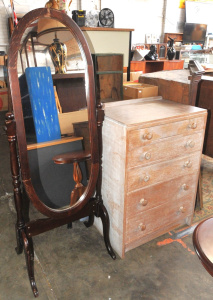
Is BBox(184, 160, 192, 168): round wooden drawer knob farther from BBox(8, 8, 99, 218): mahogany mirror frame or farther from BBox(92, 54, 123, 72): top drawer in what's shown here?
BBox(92, 54, 123, 72): top drawer

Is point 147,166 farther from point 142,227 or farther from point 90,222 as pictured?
point 90,222

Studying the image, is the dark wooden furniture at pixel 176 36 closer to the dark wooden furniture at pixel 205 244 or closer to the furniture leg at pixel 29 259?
the furniture leg at pixel 29 259

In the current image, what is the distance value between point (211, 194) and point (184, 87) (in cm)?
132

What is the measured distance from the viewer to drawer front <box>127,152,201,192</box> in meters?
1.70

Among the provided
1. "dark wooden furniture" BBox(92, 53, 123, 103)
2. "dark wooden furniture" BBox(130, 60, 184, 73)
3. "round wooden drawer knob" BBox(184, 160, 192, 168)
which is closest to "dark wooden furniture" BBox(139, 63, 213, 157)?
"dark wooden furniture" BBox(92, 53, 123, 103)

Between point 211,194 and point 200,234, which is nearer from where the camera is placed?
point 200,234

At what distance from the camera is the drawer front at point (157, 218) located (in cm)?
186

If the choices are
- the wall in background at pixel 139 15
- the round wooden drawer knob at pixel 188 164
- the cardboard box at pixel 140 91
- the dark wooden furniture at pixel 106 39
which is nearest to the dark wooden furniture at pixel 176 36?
the wall in background at pixel 139 15

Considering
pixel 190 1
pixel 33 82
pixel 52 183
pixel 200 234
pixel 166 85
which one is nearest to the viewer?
pixel 200 234

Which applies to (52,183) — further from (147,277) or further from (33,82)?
(147,277)

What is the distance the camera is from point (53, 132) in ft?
6.16

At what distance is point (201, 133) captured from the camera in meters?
1.91

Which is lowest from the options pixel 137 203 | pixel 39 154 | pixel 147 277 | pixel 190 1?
pixel 147 277

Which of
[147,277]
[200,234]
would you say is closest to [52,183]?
[147,277]
